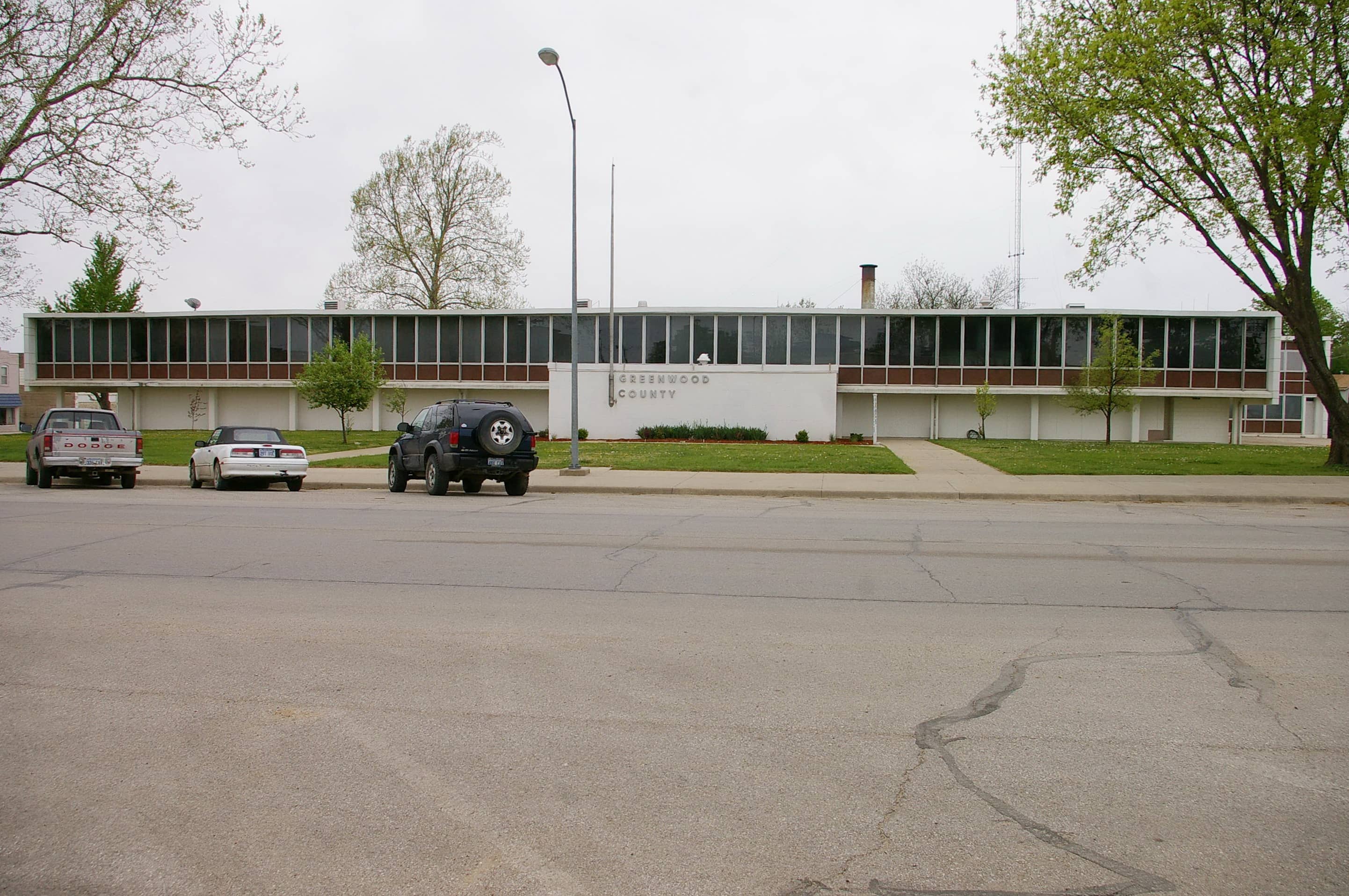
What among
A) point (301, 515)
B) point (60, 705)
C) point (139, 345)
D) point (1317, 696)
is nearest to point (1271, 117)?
point (1317, 696)

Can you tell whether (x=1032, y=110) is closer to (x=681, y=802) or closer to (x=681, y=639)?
(x=681, y=639)

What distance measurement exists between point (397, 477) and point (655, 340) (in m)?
24.6

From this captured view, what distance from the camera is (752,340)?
139 feet

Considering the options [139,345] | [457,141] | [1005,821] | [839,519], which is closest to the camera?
[1005,821]

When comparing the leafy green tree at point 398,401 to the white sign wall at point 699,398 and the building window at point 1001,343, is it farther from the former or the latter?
the building window at point 1001,343

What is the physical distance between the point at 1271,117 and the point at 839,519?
15684mm

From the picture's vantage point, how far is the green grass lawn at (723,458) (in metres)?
23.6

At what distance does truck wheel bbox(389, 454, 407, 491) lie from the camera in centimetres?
1923

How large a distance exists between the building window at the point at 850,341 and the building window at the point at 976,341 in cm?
498

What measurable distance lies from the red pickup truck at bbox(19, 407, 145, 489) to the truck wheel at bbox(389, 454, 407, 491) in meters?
6.10

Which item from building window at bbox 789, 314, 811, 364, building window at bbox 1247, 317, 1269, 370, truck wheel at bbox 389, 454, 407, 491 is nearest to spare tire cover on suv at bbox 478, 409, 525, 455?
truck wheel at bbox 389, 454, 407, 491

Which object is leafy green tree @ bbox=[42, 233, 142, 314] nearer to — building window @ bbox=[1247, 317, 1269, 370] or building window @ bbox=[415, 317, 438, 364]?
building window @ bbox=[415, 317, 438, 364]

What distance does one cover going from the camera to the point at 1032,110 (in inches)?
928

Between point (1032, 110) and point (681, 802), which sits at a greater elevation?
point (1032, 110)
